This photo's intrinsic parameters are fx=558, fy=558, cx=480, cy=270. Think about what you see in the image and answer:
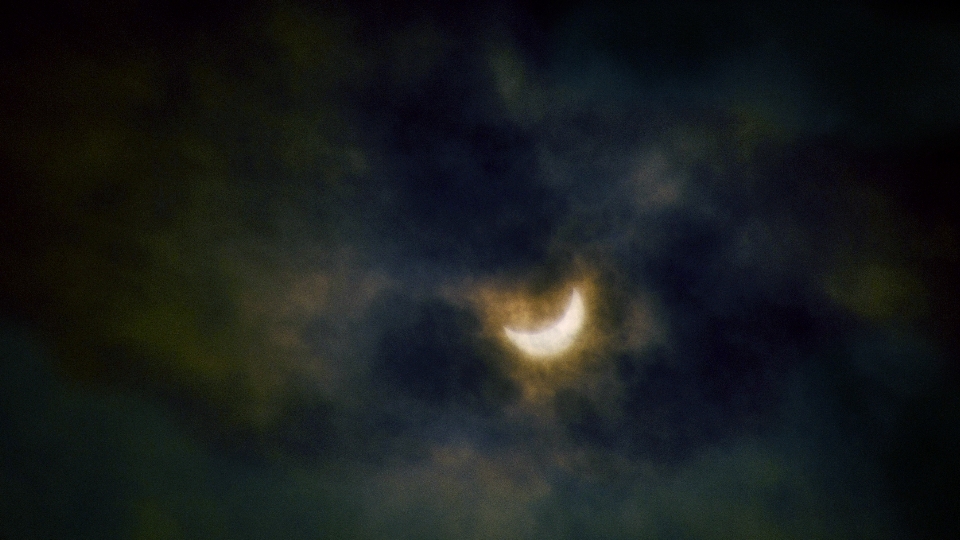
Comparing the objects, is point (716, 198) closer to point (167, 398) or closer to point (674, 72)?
point (674, 72)

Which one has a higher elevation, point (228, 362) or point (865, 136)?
point (865, 136)

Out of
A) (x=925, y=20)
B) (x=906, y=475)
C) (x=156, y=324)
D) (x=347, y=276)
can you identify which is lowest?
(x=906, y=475)

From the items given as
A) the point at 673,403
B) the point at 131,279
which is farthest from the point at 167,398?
the point at 673,403

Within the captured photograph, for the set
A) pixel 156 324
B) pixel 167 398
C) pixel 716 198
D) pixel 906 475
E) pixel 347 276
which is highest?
pixel 716 198

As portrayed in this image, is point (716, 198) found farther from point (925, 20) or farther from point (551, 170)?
point (925, 20)

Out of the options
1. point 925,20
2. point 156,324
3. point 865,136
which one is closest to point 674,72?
point 865,136

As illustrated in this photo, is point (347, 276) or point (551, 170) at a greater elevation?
point (551, 170)
